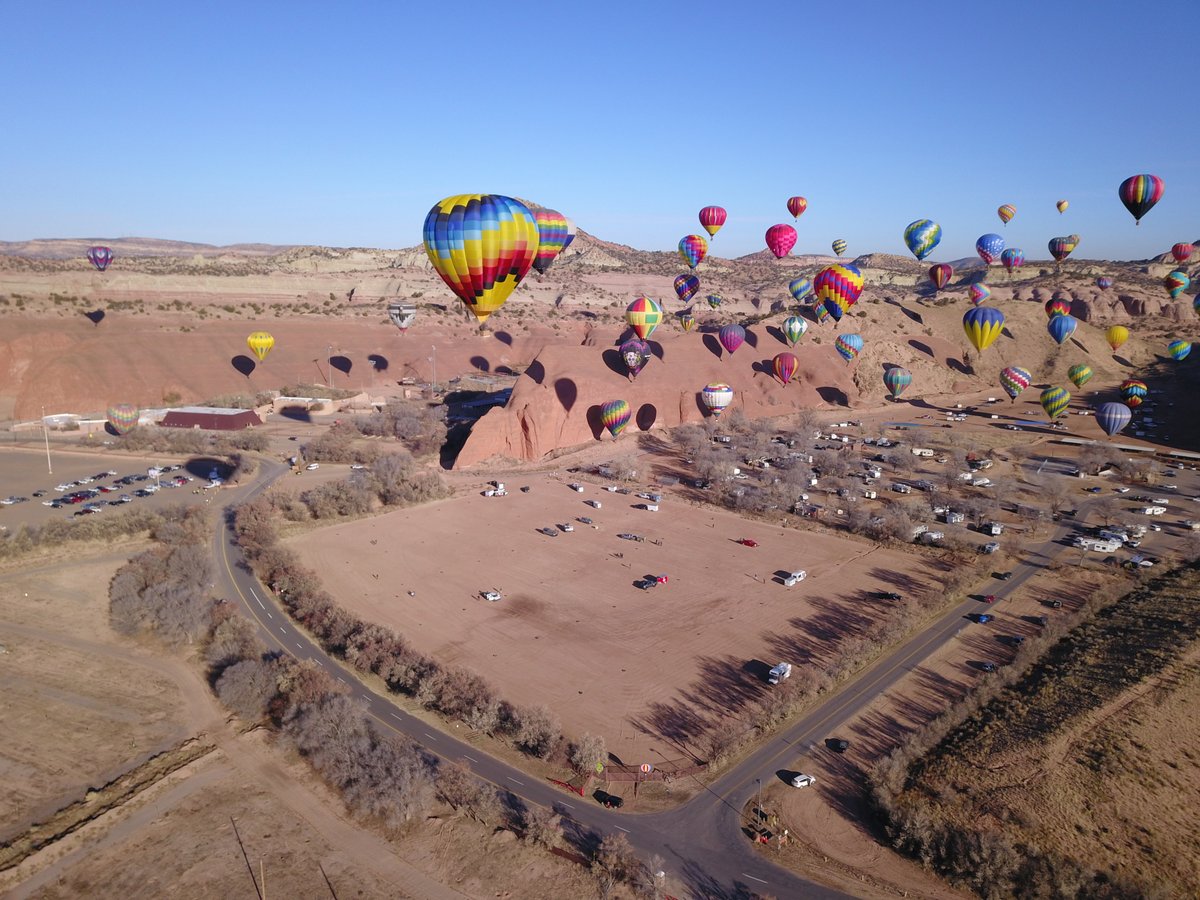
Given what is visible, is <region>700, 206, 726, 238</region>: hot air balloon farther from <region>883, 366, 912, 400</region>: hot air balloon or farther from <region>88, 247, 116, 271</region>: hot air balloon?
<region>88, 247, 116, 271</region>: hot air balloon

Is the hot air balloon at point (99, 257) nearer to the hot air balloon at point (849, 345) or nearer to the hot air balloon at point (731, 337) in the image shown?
the hot air balloon at point (731, 337)

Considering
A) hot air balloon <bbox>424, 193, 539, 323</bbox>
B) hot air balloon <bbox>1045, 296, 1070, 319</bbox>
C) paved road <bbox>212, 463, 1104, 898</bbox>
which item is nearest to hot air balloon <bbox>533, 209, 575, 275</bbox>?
hot air balloon <bbox>424, 193, 539, 323</bbox>

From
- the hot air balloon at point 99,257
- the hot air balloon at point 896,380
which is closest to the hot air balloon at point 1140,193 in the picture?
the hot air balloon at point 896,380

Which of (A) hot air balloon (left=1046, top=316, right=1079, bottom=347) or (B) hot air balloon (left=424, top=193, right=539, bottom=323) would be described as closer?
(B) hot air balloon (left=424, top=193, right=539, bottom=323)

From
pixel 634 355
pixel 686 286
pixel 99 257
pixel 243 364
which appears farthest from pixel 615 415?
pixel 99 257

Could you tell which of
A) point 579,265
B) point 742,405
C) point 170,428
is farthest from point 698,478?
point 579,265

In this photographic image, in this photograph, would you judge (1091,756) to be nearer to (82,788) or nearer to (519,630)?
(519,630)

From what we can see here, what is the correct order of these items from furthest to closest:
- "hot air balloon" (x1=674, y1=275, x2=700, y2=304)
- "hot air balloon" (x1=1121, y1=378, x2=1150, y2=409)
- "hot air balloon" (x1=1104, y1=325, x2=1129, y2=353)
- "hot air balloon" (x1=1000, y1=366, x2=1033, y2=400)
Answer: "hot air balloon" (x1=674, y1=275, x2=700, y2=304) → "hot air balloon" (x1=1104, y1=325, x2=1129, y2=353) → "hot air balloon" (x1=1000, y1=366, x2=1033, y2=400) → "hot air balloon" (x1=1121, y1=378, x2=1150, y2=409)

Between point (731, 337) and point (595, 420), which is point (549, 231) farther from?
point (731, 337)
